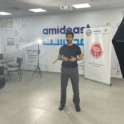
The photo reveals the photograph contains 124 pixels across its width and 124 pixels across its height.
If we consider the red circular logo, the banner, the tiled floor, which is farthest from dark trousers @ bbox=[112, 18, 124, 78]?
the red circular logo

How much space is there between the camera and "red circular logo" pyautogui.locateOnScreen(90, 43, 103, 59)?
16.3 ft

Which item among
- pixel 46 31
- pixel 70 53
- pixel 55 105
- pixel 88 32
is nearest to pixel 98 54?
pixel 88 32

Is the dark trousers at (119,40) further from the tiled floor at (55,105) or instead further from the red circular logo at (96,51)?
the red circular logo at (96,51)

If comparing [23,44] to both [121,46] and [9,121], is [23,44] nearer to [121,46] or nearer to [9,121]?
[9,121]

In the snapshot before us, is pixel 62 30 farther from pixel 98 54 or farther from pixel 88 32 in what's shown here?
pixel 98 54

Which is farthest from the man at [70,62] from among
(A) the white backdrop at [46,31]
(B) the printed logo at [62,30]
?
(B) the printed logo at [62,30]

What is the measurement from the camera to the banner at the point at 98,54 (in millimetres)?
4684

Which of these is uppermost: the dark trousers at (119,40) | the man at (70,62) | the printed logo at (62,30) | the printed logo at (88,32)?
the printed logo at (62,30)

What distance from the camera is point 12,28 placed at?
24.0 feet

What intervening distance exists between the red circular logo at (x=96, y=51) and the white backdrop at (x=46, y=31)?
89 centimetres

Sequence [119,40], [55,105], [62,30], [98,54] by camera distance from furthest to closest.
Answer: [62,30] < [98,54] < [55,105] < [119,40]

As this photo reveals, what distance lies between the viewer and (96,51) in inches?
199

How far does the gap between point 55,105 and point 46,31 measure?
4.17 m

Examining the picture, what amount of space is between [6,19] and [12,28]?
604mm
